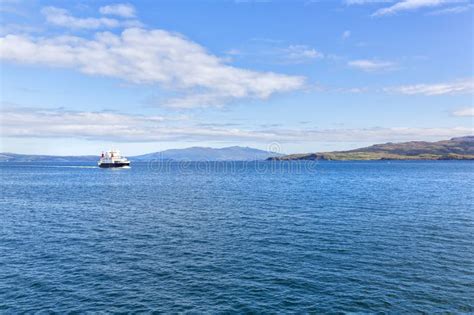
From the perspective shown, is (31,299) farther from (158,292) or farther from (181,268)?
(181,268)

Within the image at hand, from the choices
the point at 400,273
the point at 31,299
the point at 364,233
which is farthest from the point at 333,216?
the point at 31,299

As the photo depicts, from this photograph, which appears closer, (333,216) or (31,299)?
(31,299)

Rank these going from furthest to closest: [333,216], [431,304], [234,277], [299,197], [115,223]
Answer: [299,197] < [333,216] < [115,223] < [234,277] < [431,304]

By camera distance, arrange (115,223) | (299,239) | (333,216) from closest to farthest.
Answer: (299,239), (115,223), (333,216)

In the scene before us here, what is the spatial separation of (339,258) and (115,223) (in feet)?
144

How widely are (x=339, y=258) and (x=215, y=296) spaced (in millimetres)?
18966

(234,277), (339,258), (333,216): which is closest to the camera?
(234,277)

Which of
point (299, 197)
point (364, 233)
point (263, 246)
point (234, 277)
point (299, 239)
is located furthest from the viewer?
point (299, 197)

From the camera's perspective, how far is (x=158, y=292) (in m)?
33.6

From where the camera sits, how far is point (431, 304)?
31.0 metres

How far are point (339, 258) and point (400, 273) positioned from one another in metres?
7.56

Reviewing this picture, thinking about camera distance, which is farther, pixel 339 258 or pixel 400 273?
pixel 339 258

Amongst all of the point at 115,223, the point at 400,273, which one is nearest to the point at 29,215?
the point at 115,223

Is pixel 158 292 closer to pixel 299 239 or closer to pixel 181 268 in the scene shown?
pixel 181 268
